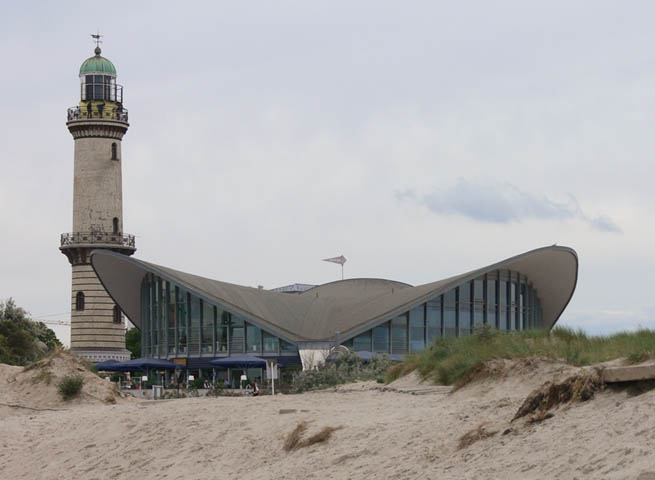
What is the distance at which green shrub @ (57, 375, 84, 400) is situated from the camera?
1113 inches

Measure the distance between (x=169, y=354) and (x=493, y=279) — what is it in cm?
1960

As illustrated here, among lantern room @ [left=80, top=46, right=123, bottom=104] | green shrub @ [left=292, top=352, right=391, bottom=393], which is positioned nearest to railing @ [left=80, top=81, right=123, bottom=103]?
lantern room @ [left=80, top=46, right=123, bottom=104]

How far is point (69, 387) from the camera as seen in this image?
28266mm

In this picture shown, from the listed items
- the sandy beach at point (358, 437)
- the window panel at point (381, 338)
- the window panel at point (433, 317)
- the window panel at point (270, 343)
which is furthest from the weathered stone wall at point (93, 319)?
the sandy beach at point (358, 437)

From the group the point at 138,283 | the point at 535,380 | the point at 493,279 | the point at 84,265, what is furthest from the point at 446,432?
the point at 84,265

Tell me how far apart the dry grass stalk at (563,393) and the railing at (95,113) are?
66.2 metres

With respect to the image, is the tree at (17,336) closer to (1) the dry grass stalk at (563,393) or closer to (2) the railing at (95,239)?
(2) the railing at (95,239)

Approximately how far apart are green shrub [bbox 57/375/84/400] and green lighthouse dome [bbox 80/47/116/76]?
175ft

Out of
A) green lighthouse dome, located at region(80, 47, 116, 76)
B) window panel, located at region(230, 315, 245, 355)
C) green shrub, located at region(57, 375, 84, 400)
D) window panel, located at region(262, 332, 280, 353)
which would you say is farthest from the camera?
green lighthouse dome, located at region(80, 47, 116, 76)

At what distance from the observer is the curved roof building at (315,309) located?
205ft

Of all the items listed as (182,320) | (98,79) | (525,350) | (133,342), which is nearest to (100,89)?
(98,79)

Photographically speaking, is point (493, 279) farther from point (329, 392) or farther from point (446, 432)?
point (446, 432)

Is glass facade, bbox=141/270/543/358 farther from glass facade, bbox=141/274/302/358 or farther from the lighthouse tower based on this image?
the lighthouse tower

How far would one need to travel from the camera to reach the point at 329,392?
2439 cm
